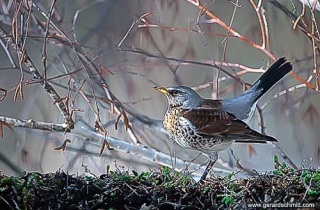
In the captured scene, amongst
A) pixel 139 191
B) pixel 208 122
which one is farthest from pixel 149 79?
pixel 139 191

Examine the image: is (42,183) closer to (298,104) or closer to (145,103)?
(145,103)

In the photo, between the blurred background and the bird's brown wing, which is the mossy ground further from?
the blurred background

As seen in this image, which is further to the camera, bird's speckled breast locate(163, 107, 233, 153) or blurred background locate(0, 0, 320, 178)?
blurred background locate(0, 0, 320, 178)

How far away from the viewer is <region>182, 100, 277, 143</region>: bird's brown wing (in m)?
1.46

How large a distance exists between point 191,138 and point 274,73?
0.39 metres

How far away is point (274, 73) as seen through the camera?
1.67 meters

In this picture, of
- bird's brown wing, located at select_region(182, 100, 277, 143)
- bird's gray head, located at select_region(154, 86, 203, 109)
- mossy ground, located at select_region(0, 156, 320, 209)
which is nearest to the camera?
mossy ground, located at select_region(0, 156, 320, 209)

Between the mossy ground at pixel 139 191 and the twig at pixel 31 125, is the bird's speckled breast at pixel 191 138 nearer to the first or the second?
the twig at pixel 31 125

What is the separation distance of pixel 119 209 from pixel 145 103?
1386mm

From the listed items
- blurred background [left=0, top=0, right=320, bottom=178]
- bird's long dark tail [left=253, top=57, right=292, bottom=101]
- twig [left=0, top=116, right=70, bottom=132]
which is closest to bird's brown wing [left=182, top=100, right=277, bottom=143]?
bird's long dark tail [left=253, top=57, right=292, bottom=101]

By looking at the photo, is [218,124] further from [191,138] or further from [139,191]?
[139,191]

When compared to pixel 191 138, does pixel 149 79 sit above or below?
above

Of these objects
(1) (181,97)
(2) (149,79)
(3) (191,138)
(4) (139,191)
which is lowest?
(4) (139,191)

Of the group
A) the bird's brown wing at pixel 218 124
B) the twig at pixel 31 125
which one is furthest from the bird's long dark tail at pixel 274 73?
the twig at pixel 31 125
